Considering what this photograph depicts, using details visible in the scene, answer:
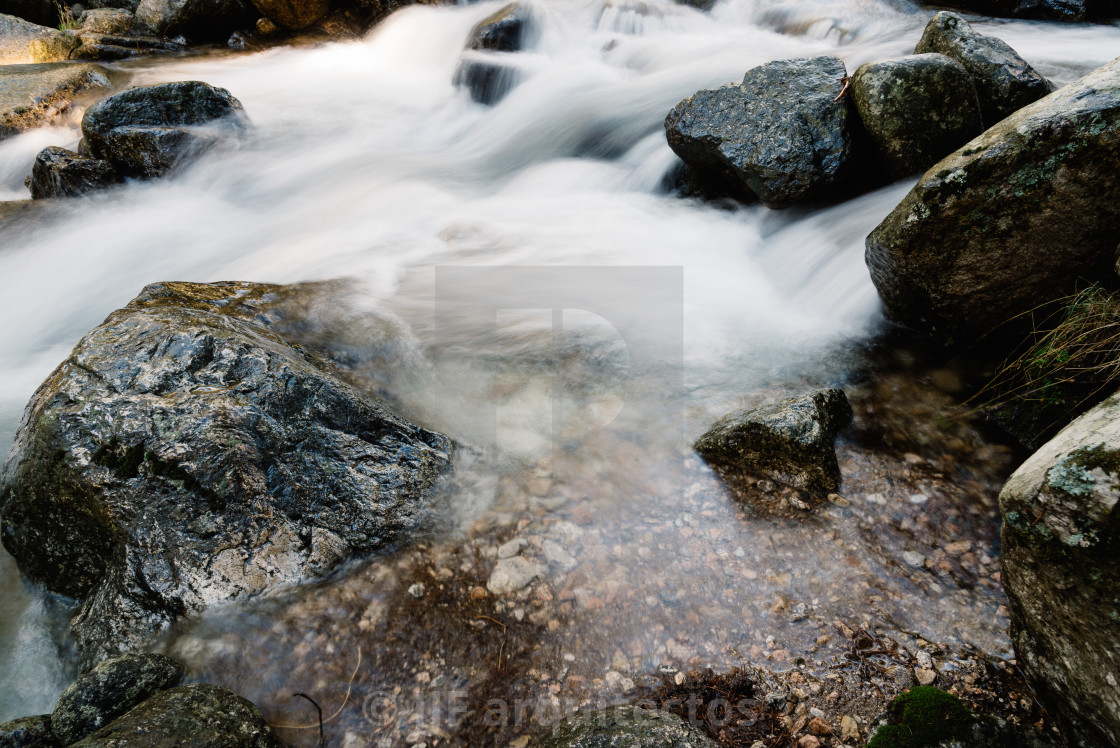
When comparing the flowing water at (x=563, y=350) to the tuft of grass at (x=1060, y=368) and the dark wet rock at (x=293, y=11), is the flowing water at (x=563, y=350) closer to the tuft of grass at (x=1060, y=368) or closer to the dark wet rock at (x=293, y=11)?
the tuft of grass at (x=1060, y=368)

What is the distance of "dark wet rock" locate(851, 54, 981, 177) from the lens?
4762mm

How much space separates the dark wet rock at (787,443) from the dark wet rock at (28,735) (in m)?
3.41

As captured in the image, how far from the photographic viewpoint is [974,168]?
3592mm

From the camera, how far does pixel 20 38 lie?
11133 mm

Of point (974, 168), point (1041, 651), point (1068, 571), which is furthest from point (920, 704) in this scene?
point (974, 168)

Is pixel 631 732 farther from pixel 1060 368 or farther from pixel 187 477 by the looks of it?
pixel 1060 368

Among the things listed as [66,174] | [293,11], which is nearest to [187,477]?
[66,174]

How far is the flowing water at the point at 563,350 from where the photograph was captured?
9.61 ft

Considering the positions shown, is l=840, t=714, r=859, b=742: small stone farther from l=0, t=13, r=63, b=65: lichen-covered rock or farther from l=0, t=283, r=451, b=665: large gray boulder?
l=0, t=13, r=63, b=65: lichen-covered rock

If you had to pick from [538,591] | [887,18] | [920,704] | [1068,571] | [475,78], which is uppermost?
[887,18]

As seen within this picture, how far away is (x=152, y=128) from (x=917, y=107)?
8.76 m

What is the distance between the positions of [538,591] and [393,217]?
5.24 meters

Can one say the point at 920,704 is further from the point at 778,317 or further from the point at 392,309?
the point at 392,309

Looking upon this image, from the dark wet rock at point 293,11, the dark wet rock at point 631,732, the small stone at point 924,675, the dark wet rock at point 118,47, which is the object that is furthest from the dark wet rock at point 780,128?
the dark wet rock at point 118,47
